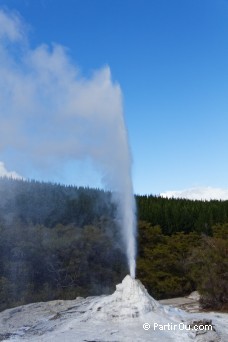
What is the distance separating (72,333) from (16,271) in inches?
188

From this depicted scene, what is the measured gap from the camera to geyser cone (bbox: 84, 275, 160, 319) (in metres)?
5.64

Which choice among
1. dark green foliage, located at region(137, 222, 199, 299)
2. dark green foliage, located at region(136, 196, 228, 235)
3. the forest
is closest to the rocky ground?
the forest

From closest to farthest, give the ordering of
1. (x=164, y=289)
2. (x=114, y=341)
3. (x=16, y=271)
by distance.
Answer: (x=114, y=341) → (x=16, y=271) → (x=164, y=289)

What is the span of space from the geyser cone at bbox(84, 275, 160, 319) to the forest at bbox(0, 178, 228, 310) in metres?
3.42

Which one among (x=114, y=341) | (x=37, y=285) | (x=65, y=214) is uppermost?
(x=65, y=214)

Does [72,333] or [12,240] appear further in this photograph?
[12,240]

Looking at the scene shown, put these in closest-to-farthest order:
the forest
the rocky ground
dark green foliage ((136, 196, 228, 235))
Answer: the rocky ground
the forest
dark green foliage ((136, 196, 228, 235))

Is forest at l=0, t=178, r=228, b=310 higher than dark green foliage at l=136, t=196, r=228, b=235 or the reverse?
the reverse

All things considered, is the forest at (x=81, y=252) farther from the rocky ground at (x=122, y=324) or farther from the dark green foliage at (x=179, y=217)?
the rocky ground at (x=122, y=324)

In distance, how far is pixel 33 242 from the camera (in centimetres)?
1012

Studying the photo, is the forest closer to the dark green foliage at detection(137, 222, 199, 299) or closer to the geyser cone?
the dark green foliage at detection(137, 222, 199, 299)

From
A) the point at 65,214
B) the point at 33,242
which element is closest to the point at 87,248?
the point at 33,242

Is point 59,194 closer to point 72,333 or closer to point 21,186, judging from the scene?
point 21,186

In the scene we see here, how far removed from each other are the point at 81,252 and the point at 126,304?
4866 mm
